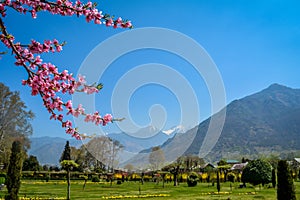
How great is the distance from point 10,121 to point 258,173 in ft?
90.1

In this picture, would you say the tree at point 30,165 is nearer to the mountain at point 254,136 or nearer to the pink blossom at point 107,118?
the pink blossom at point 107,118

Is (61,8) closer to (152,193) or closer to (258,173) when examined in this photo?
(152,193)

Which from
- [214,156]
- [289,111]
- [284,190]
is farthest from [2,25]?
[289,111]

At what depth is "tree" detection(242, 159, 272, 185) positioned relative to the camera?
25.9m

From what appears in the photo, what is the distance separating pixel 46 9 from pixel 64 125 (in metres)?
1.34

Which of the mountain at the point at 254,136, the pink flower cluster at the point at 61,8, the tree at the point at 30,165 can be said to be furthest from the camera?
the mountain at the point at 254,136

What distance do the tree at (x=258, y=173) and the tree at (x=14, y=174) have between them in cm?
1863

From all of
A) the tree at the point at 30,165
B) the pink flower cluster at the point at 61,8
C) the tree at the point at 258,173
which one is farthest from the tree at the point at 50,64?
the tree at the point at 30,165

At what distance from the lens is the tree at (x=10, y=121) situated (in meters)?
36.4

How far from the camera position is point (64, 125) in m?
3.90

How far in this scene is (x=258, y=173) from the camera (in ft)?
85.0

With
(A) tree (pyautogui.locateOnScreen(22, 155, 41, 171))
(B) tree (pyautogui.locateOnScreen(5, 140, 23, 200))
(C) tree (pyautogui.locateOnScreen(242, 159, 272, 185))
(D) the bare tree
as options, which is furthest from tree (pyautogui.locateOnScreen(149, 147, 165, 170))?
→ (B) tree (pyautogui.locateOnScreen(5, 140, 23, 200))

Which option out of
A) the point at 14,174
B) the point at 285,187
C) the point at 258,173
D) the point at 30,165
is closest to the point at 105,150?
the point at 30,165

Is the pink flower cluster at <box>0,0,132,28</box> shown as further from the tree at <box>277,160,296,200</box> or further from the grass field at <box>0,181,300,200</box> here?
the grass field at <box>0,181,300,200</box>
